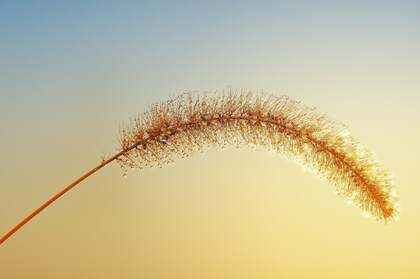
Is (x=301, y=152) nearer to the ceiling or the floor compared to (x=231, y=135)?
nearer to the floor

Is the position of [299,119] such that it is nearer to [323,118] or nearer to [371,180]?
[323,118]

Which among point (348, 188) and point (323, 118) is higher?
point (323, 118)

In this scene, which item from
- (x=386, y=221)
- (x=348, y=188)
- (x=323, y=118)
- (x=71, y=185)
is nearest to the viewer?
(x=71, y=185)

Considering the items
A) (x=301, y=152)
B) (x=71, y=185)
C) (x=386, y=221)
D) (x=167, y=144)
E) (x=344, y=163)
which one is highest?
(x=167, y=144)

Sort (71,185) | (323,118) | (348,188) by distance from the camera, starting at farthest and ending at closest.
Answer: (323,118)
(348,188)
(71,185)

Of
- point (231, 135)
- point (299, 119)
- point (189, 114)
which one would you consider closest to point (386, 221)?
point (299, 119)

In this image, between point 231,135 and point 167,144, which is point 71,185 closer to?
point 167,144

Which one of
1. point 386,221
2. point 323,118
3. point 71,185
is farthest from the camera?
point 323,118

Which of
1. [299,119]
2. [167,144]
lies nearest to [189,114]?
[167,144]

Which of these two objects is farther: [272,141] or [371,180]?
[272,141]
